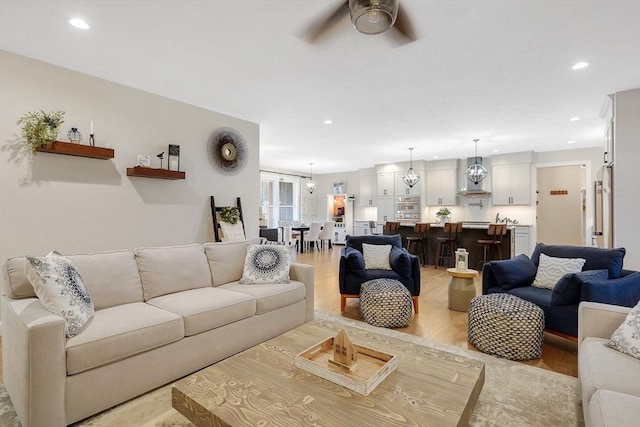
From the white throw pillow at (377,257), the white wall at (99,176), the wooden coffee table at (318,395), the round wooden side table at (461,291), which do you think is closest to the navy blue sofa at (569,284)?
the round wooden side table at (461,291)

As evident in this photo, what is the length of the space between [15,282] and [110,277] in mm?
516

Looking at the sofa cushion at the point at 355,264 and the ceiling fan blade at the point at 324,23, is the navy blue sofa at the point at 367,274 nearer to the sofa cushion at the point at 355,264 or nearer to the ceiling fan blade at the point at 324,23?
the sofa cushion at the point at 355,264

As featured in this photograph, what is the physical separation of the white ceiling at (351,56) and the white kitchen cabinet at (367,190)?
513 centimetres

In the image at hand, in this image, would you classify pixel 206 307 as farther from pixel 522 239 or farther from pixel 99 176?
pixel 522 239

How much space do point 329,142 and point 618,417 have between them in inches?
244

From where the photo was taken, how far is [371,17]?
1.91 meters

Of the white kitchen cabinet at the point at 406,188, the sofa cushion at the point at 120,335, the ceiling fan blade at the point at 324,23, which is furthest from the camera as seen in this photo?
the white kitchen cabinet at the point at 406,188

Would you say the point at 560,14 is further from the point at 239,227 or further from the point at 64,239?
the point at 64,239

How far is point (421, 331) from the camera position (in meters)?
3.15

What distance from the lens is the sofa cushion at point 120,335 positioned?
5.72ft

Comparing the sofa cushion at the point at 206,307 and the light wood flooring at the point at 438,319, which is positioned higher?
the sofa cushion at the point at 206,307

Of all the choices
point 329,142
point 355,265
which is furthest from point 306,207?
point 355,265

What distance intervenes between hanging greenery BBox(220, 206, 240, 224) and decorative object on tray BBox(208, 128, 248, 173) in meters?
0.63

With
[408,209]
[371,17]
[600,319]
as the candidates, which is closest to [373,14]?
[371,17]
